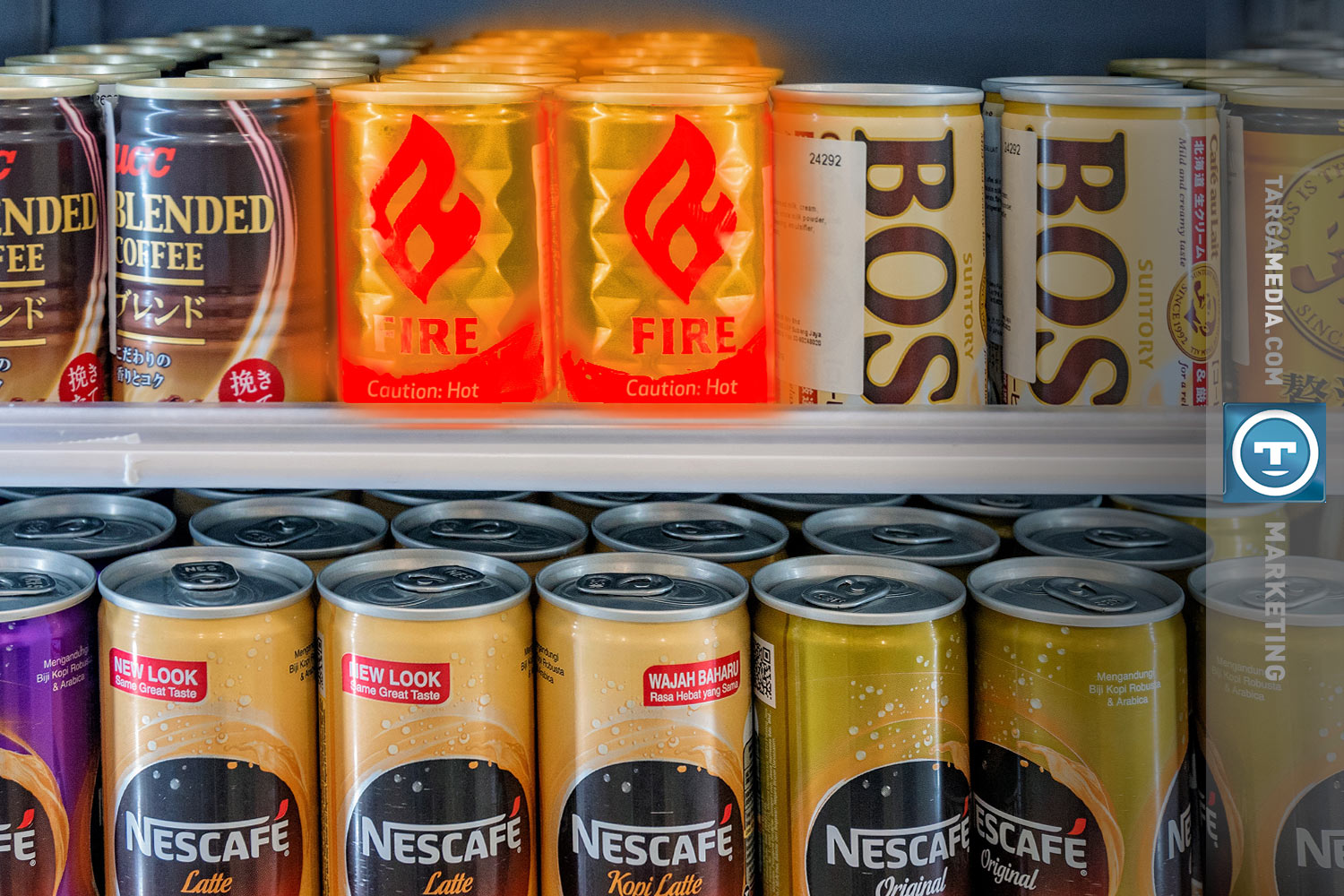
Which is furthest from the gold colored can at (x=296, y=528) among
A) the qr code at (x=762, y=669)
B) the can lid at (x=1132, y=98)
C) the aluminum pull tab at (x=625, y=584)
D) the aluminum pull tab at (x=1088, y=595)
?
the can lid at (x=1132, y=98)

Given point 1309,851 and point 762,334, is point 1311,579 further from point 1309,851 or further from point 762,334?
point 762,334

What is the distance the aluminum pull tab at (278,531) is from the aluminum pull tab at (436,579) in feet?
0.51

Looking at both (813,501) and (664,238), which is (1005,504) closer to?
(813,501)

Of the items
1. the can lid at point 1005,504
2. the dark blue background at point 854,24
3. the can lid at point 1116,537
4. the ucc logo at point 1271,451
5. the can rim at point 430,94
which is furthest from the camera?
the dark blue background at point 854,24

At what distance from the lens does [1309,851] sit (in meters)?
1.06

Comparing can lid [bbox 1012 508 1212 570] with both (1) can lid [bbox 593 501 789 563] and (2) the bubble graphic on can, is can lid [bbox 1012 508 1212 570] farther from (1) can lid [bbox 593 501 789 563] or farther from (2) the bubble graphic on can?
(2) the bubble graphic on can

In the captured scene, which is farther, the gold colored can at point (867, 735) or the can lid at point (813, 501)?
the can lid at point (813, 501)

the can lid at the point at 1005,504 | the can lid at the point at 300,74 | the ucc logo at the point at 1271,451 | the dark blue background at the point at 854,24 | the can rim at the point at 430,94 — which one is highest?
the dark blue background at the point at 854,24

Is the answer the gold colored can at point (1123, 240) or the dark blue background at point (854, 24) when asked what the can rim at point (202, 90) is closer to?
the gold colored can at point (1123, 240)

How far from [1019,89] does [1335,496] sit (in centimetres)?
40

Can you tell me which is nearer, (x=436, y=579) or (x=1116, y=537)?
(x=436, y=579)

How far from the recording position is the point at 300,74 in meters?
1.24

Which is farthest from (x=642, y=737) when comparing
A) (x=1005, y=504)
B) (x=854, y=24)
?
(x=854, y=24)

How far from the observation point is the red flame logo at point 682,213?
106 cm
